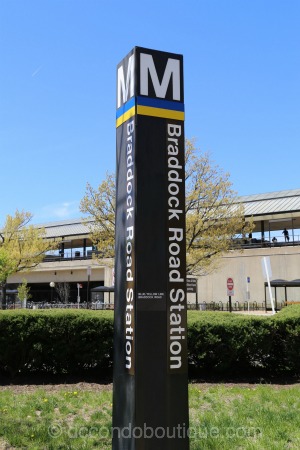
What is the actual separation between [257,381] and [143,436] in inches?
210

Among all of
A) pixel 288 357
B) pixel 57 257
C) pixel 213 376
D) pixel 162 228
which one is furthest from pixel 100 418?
pixel 57 257

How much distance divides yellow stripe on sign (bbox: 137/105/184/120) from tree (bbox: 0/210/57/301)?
3596 cm

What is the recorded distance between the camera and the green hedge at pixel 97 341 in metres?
8.44

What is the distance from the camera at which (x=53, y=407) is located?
6.23m

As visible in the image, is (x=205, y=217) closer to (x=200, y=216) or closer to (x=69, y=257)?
(x=200, y=216)

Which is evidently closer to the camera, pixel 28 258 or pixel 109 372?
pixel 109 372

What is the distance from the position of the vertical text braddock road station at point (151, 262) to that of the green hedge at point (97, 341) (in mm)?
4436

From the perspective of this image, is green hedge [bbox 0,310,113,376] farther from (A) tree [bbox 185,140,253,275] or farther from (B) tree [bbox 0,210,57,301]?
(B) tree [bbox 0,210,57,301]

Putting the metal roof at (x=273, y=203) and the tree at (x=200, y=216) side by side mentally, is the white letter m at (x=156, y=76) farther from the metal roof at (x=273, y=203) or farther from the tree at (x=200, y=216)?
the metal roof at (x=273, y=203)

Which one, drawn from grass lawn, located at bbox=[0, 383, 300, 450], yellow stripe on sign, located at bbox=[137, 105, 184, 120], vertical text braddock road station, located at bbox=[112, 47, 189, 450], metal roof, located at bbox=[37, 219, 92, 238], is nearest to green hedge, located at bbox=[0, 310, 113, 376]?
grass lawn, located at bbox=[0, 383, 300, 450]

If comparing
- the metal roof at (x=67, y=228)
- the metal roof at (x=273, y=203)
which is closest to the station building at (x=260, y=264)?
the metal roof at (x=273, y=203)

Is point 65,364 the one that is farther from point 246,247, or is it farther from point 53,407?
point 246,247
